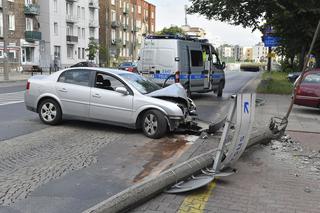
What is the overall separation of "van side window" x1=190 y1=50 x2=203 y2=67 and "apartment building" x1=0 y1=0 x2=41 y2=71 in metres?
34.9

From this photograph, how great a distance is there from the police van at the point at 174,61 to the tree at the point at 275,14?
15.3ft

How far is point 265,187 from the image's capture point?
6.13 meters

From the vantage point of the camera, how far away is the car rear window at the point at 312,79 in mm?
15495

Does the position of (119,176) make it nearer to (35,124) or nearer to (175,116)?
(175,116)

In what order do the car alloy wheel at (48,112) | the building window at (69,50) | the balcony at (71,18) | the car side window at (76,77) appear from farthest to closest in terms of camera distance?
the building window at (69,50) → the balcony at (71,18) → the car alloy wheel at (48,112) → the car side window at (76,77)

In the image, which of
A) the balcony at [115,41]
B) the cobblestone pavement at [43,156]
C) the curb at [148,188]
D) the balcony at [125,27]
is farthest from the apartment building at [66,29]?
the curb at [148,188]

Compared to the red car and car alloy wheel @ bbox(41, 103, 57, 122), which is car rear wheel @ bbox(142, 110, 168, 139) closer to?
car alloy wheel @ bbox(41, 103, 57, 122)

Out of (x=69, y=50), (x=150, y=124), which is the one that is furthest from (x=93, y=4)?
(x=150, y=124)

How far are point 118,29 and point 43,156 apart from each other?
8074 centimetres

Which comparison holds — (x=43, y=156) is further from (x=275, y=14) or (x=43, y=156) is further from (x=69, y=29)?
(x=69, y=29)

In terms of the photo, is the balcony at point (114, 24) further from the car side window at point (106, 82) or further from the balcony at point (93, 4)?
the car side window at point (106, 82)

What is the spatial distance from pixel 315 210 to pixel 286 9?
1620cm

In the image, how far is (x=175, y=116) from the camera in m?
9.47

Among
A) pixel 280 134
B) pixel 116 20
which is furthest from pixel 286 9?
pixel 116 20
